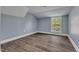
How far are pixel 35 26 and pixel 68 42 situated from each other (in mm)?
1139

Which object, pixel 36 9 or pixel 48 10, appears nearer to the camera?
pixel 36 9

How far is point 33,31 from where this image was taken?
104cm

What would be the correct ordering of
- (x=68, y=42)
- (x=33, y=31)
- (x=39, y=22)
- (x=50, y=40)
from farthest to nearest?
(x=68, y=42)
(x=50, y=40)
(x=39, y=22)
(x=33, y=31)
